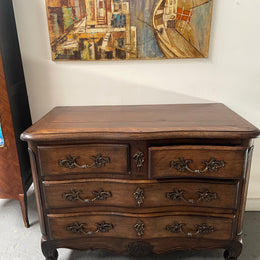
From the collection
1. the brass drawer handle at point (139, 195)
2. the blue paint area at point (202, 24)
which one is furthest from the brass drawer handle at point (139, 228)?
the blue paint area at point (202, 24)

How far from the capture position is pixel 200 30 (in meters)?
1.44

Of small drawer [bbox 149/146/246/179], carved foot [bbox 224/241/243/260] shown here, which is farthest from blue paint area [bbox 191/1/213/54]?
carved foot [bbox 224/241/243/260]

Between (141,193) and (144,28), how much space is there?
998 millimetres

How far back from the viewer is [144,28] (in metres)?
1.45

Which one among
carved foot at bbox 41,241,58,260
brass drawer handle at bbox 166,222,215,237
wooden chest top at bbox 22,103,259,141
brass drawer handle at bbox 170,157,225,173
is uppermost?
wooden chest top at bbox 22,103,259,141

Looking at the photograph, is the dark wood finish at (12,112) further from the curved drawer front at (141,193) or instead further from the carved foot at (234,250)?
the carved foot at (234,250)

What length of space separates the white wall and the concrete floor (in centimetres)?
78

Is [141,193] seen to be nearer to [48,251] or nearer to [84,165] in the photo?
[84,165]

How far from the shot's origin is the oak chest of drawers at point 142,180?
3.46ft

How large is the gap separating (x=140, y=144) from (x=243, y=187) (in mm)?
549

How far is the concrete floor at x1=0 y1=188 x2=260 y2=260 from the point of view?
142 cm

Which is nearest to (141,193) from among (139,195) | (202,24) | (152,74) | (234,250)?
(139,195)

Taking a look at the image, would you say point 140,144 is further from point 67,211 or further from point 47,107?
point 47,107

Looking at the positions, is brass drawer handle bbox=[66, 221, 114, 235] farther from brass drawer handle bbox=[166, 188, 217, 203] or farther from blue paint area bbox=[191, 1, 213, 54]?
blue paint area bbox=[191, 1, 213, 54]
